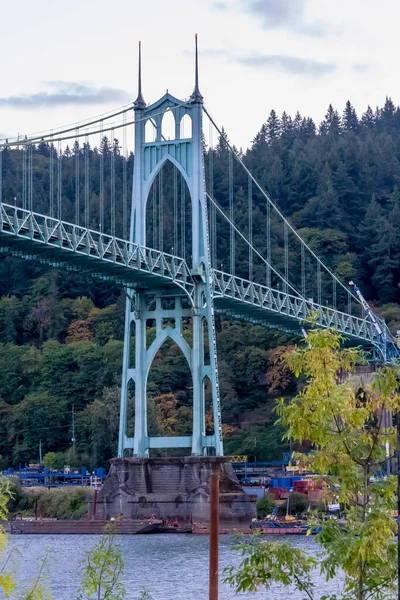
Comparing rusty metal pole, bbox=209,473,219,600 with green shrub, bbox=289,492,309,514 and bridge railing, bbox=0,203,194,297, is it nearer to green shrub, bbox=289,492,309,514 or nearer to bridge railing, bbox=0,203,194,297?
bridge railing, bbox=0,203,194,297

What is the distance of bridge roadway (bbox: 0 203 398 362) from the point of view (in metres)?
60.1

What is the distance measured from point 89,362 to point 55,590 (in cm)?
6016

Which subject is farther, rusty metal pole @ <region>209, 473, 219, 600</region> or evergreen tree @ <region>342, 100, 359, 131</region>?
evergreen tree @ <region>342, 100, 359, 131</region>

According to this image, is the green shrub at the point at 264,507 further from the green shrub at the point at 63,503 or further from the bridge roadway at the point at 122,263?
the bridge roadway at the point at 122,263

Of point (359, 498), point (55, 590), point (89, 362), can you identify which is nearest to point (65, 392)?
point (89, 362)

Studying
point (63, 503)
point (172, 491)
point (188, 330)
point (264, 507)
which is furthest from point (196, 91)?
point (188, 330)

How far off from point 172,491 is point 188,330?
27837 mm

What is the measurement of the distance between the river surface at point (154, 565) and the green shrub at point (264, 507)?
8.36 m

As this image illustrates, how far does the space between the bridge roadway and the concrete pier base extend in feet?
26.4

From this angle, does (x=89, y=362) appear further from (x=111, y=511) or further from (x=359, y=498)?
(x=359, y=498)

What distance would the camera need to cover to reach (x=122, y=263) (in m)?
66.0

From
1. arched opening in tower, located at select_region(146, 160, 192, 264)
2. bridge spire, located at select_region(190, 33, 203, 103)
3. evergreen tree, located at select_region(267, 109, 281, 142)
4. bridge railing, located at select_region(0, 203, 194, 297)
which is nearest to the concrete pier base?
bridge railing, located at select_region(0, 203, 194, 297)

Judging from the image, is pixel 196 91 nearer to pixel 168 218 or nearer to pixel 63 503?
pixel 63 503

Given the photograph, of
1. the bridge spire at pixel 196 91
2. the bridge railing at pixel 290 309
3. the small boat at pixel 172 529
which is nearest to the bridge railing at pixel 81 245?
the bridge railing at pixel 290 309
